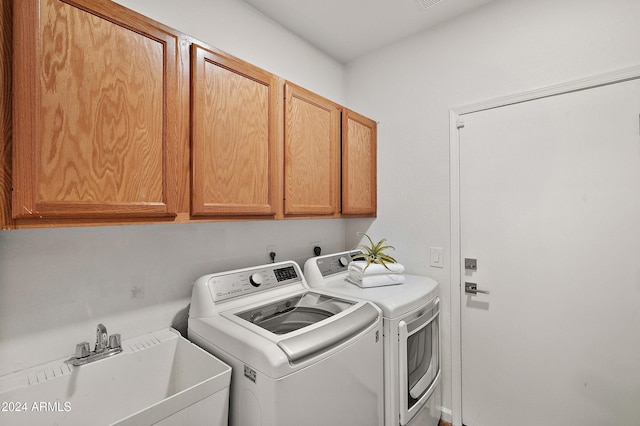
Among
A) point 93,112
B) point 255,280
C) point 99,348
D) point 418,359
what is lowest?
point 418,359

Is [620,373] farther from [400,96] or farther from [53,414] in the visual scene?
[53,414]

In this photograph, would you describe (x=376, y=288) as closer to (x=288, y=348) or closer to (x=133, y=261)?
(x=288, y=348)

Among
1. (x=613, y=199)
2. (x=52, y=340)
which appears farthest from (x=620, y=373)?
(x=52, y=340)

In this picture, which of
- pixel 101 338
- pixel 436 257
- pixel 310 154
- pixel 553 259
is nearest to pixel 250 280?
pixel 101 338

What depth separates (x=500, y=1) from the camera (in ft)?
5.94

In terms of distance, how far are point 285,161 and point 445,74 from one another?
1.33m

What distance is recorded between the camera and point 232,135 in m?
1.34

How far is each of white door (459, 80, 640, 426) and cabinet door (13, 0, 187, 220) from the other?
177 cm

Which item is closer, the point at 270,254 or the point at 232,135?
the point at 232,135

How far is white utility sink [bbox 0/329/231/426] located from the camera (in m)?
0.96

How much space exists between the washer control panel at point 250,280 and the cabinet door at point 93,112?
1.62ft

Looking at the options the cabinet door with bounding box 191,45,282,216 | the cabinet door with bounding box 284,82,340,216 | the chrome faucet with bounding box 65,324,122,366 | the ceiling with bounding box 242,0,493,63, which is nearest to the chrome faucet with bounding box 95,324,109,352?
the chrome faucet with bounding box 65,324,122,366

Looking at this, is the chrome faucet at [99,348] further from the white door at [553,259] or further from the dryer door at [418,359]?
the white door at [553,259]

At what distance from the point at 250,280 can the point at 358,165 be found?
114 centimetres
